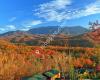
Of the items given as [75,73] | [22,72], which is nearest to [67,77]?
[75,73]

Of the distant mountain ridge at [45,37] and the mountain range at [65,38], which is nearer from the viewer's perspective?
the mountain range at [65,38]

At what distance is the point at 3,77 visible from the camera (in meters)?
10.3

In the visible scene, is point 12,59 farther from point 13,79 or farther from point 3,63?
point 13,79

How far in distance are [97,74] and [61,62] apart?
7.08 feet

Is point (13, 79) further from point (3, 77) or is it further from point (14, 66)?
point (14, 66)

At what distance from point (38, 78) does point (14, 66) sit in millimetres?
2515

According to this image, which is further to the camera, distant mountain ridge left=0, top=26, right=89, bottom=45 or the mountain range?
distant mountain ridge left=0, top=26, right=89, bottom=45

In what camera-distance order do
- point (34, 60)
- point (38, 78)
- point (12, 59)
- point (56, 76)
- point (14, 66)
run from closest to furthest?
point (38, 78) → point (56, 76) → point (14, 66) → point (12, 59) → point (34, 60)

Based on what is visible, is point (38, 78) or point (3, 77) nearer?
point (38, 78)

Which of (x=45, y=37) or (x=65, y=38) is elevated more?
(x=45, y=37)

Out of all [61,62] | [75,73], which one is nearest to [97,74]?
[75,73]

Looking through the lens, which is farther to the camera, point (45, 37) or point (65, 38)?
point (45, 37)

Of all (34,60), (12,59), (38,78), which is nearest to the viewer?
(38,78)

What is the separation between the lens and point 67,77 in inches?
406
